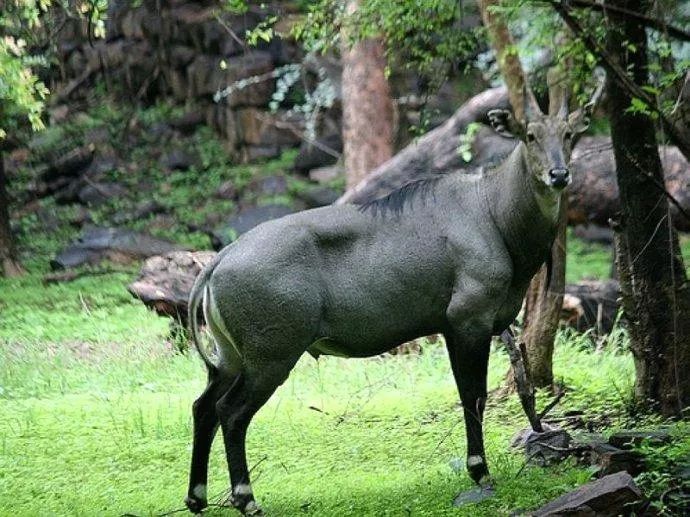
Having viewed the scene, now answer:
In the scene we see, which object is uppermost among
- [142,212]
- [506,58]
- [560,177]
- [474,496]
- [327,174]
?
[506,58]

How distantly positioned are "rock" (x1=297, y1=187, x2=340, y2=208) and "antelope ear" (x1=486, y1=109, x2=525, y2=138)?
14.9m

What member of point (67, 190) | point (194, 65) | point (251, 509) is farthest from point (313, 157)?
point (251, 509)

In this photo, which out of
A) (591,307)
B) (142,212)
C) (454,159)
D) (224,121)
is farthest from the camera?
(224,121)

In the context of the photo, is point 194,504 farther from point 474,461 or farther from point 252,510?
point 474,461

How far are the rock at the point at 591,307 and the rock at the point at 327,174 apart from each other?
1107cm

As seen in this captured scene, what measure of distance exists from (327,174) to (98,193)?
509 cm

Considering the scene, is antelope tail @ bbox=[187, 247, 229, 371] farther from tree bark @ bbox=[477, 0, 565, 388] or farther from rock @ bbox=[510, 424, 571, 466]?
tree bark @ bbox=[477, 0, 565, 388]

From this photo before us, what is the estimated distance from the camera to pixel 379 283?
247 inches

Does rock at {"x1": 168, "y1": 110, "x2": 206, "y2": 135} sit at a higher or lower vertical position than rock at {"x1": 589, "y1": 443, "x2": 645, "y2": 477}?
higher

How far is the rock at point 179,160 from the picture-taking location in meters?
24.5

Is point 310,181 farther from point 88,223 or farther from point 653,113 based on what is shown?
point 653,113

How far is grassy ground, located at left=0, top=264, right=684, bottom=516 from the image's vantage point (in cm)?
640

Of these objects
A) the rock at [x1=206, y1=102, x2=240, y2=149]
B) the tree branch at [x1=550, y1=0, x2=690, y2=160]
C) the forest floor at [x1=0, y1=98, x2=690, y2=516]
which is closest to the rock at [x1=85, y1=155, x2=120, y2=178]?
the rock at [x1=206, y1=102, x2=240, y2=149]

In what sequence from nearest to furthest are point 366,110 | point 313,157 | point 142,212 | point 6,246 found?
point 366,110 < point 6,246 < point 142,212 < point 313,157
